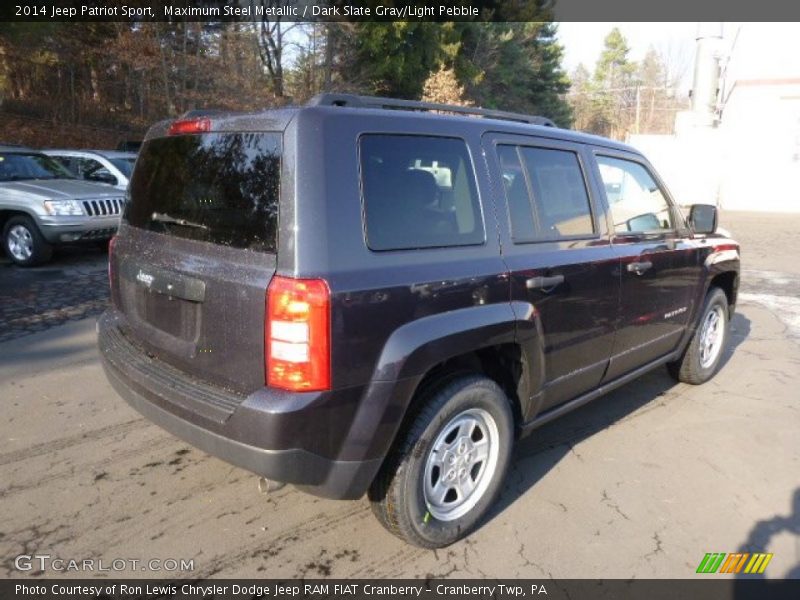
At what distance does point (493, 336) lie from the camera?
2.71 metres

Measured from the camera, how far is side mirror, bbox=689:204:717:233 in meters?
4.41

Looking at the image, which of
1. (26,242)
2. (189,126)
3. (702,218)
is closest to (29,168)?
(26,242)

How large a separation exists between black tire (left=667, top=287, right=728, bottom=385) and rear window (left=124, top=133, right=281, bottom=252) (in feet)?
12.4

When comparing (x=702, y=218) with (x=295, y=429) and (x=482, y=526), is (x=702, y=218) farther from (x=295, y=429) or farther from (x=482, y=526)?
(x=295, y=429)

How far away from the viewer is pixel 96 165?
10.7 m

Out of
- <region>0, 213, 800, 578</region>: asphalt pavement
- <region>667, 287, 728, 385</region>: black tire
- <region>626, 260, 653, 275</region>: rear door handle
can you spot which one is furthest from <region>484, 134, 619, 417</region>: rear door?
<region>667, 287, 728, 385</region>: black tire

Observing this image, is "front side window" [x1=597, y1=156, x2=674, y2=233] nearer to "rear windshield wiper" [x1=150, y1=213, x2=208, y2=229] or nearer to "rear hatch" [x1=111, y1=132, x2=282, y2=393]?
"rear hatch" [x1=111, y1=132, x2=282, y2=393]

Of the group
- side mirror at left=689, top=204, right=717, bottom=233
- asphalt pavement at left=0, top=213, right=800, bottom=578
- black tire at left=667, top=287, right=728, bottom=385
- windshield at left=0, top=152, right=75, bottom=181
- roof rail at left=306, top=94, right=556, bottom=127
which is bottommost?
asphalt pavement at left=0, top=213, right=800, bottom=578

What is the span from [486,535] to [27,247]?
321 inches

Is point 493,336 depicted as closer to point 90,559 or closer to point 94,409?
point 90,559

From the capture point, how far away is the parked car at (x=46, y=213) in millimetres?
8195

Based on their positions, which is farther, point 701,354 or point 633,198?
point 701,354

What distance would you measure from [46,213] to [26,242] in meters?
0.61

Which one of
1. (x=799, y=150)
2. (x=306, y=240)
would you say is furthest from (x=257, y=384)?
(x=799, y=150)
